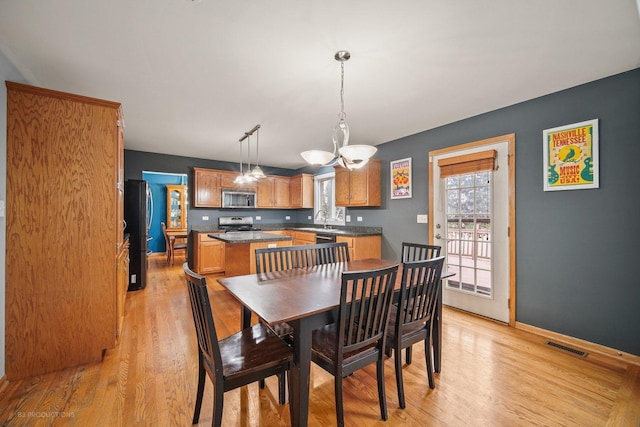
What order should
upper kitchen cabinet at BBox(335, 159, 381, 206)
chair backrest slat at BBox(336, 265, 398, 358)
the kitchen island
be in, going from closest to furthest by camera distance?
chair backrest slat at BBox(336, 265, 398, 358)
the kitchen island
upper kitchen cabinet at BBox(335, 159, 381, 206)

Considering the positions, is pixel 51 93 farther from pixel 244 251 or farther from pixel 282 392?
pixel 282 392

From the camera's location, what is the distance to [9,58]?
2.02 m

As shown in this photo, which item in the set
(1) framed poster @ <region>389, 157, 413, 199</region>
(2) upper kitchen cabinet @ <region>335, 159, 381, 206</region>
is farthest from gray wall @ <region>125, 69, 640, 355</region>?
(2) upper kitchen cabinet @ <region>335, 159, 381, 206</region>

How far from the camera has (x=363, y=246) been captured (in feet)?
14.0

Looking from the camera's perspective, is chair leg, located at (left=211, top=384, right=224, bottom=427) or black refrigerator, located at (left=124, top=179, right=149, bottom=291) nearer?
chair leg, located at (left=211, top=384, right=224, bottom=427)

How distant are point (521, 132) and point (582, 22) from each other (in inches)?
51.1

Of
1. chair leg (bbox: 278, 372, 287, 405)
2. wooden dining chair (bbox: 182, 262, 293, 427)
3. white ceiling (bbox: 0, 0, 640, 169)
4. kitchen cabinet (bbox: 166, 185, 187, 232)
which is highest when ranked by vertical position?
white ceiling (bbox: 0, 0, 640, 169)

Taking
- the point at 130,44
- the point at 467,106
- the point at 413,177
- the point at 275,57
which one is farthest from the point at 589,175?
the point at 130,44

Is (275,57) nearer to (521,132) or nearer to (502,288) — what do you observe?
(521,132)

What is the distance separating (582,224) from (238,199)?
532 cm

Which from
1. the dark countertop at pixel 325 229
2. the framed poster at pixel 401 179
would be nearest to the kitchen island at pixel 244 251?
the dark countertop at pixel 325 229

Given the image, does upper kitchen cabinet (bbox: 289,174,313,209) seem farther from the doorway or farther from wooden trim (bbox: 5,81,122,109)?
wooden trim (bbox: 5,81,122,109)

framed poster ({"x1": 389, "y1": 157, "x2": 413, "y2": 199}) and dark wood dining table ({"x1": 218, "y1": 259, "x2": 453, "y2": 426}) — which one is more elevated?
framed poster ({"x1": 389, "y1": 157, "x2": 413, "y2": 199})

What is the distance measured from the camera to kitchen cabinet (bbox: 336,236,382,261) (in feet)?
13.8
